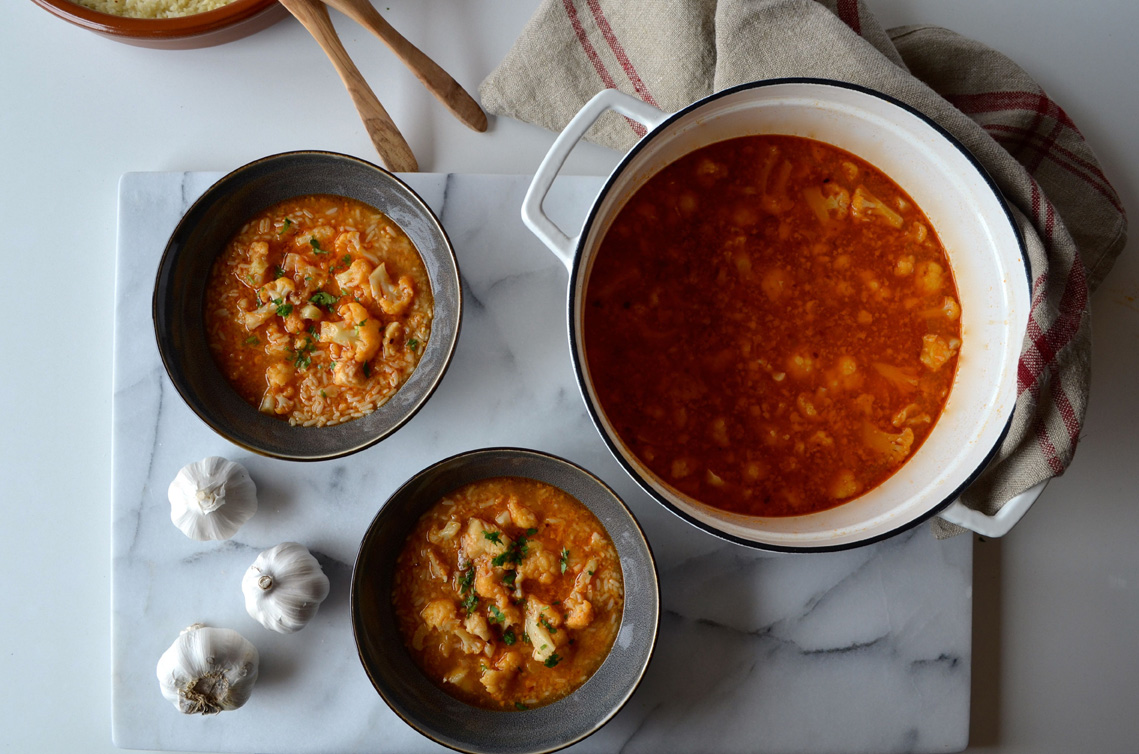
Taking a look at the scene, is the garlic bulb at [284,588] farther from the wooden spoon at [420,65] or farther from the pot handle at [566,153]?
the wooden spoon at [420,65]

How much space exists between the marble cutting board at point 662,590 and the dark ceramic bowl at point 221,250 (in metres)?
0.10

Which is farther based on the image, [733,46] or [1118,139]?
[1118,139]

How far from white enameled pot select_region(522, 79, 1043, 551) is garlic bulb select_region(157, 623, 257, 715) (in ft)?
3.88

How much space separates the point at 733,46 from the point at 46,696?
2615mm

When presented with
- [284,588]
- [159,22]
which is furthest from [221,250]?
[284,588]

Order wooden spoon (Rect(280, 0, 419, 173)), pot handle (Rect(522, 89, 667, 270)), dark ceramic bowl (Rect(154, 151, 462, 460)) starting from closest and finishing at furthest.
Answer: pot handle (Rect(522, 89, 667, 270))
dark ceramic bowl (Rect(154, 151, 462, 460))
wooden spoon (Rect(280, 0, 419, 173))

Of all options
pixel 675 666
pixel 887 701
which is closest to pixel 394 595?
pixel 675 666

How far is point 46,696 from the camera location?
7.38ft

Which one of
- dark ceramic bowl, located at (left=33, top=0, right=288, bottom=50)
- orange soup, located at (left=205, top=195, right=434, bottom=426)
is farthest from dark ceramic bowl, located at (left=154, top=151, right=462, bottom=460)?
dark ceramic bowl, located at (left=33, top=0, right=288, bottom=50)

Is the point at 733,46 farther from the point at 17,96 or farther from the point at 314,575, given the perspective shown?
the point at 17,96

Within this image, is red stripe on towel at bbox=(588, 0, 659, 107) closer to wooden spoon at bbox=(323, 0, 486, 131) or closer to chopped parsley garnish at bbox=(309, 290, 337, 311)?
wooden spoon at bbox=(323, 0, 486, 131)

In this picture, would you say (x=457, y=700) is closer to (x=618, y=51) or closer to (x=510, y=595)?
(x=510, y=595)

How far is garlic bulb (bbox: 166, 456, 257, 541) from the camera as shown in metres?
1.99

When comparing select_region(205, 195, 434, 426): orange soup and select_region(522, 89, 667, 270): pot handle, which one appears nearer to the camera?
select_region(522, 89, 667, 270): pot handle
